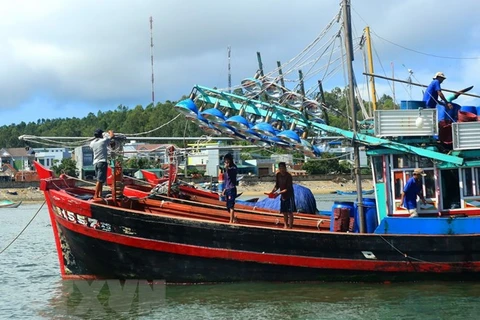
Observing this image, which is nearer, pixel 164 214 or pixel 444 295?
pixel 444 295

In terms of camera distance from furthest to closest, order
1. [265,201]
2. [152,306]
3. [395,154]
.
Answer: [265,201], [395,154], [152,306]

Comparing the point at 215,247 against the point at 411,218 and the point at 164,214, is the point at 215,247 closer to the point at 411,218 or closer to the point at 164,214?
the point at 164,214

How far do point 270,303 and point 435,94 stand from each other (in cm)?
537

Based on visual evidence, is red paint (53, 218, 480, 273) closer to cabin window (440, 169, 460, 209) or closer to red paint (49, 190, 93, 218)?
red paint (49, 190, 93, 218)

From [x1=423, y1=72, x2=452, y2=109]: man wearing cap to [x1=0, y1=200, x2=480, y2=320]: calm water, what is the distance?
3593 mm

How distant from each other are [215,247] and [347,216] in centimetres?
275

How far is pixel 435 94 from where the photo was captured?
1506 centimetres

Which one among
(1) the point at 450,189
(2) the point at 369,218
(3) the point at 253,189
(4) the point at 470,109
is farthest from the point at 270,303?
(3) the point at 253,189

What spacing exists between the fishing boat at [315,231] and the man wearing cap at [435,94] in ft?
2.26

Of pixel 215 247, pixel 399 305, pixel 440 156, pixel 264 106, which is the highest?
pixel 264 106

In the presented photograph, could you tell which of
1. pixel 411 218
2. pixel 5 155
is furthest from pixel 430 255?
pixel 5 155

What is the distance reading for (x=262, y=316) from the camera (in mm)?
12867

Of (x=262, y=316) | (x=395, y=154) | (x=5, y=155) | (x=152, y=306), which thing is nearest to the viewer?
(x=262, y=316)

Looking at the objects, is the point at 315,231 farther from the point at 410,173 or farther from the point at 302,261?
the point at 410,173
